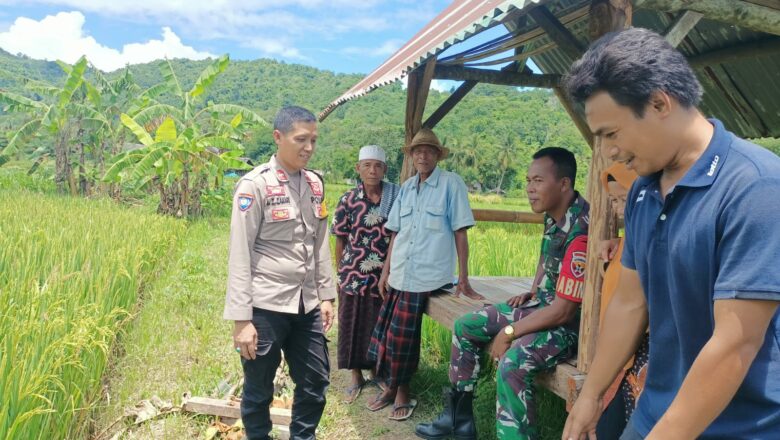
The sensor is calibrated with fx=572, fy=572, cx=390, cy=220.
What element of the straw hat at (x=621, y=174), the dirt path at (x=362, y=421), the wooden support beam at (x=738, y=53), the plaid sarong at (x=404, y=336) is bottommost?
the dirt path at (x=362, y=421)

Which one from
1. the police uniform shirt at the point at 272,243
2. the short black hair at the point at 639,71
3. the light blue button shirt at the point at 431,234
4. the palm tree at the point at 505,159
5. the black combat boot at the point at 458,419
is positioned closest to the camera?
the short black hair at the point at 639,71

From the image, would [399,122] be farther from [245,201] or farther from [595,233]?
[595,233]

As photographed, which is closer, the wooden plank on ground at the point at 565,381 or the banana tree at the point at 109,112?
the wooden plank on ground at the point at 565,381

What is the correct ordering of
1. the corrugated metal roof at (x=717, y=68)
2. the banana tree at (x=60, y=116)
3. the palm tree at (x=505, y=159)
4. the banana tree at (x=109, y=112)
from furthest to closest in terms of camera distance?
the palm tree at (x=505, y=159) → the banana tree at (x=109, y=112) → the banana tree at (x=60, y=116) → the corrugated metal roof at (x=717, y=68)

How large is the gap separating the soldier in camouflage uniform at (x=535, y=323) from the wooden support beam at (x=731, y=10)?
2.47ft

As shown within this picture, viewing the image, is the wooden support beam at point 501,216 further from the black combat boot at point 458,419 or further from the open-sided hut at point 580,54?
the black combat boot at point 458,419

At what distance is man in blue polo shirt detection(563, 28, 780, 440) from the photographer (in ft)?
3.22

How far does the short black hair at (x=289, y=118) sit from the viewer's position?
263cm

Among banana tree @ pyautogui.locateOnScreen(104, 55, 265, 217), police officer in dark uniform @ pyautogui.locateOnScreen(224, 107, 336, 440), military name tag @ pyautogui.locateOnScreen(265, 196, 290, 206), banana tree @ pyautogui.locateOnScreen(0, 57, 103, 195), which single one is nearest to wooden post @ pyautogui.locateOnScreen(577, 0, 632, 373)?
police officer in dark uniform @ pyautogui.locateOnScreen(224, 107, 336, 440)

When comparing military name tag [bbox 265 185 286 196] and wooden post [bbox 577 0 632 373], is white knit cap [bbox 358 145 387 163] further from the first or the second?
wooden post [bbox 577 0 632 373]

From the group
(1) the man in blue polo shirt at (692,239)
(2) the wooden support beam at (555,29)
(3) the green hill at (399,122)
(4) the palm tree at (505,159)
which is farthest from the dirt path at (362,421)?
(4) the palm tree at (505,159)

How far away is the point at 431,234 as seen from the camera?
350 centimetres

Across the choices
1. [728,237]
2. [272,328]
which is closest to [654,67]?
[728,237]

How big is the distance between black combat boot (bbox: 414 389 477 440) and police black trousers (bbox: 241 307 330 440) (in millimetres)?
712
